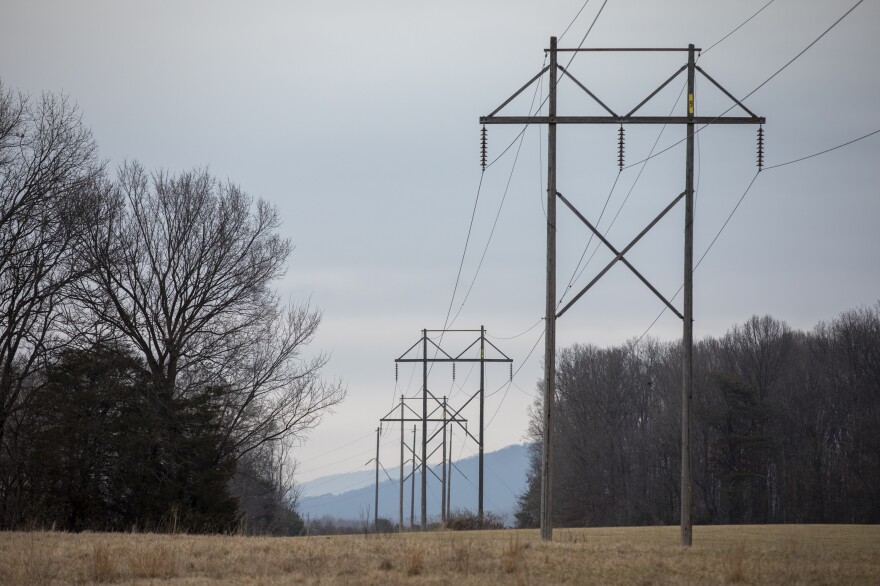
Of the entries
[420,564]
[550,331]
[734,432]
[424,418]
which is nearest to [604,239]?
[550,331]

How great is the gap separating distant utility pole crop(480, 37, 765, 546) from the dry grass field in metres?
2.64

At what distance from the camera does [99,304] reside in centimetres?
3806

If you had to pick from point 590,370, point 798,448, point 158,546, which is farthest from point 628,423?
point 158,546

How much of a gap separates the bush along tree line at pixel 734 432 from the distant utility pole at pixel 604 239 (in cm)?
4167

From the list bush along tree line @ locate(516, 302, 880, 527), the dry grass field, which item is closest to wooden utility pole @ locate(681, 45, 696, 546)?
the dry grass field

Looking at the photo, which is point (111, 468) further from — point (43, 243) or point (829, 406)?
point (829, 406)

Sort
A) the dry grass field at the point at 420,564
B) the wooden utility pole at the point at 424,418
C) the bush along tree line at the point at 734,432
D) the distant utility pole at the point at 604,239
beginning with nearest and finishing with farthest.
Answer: the dry grass field at the point at 420,564 < the distant utility pole at the point at 604,239 < the wooden utility pole at the point at 424,418 < the bush along tree line at the point at 734,432

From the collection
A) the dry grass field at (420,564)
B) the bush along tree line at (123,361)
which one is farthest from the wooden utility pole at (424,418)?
the dry grass field at (420,564)

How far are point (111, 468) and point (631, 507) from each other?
4582 centimetres

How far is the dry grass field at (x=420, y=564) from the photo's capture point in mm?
13914

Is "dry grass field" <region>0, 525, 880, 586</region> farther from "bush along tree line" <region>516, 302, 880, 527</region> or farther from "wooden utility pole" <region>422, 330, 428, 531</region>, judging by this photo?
"bush along tree line" <region>516, 302, 880, 527</region>

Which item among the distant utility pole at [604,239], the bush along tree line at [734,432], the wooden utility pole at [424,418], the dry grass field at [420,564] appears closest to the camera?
the dry grass field at [420,564]

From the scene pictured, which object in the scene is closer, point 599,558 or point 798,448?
point 599,558

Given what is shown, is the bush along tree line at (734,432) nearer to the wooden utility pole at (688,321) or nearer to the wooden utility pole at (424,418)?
the wooden utility pole at (424,418)
